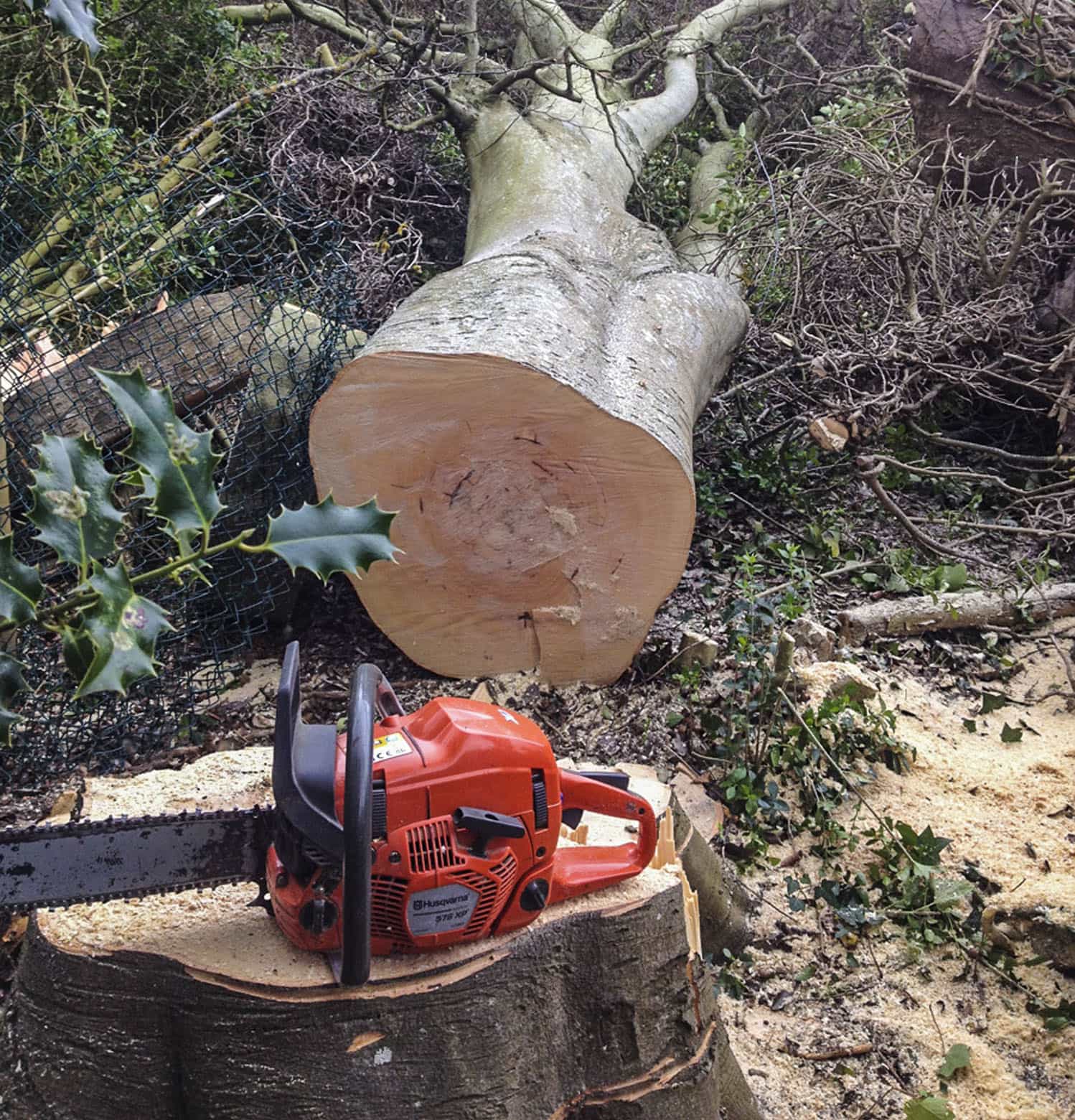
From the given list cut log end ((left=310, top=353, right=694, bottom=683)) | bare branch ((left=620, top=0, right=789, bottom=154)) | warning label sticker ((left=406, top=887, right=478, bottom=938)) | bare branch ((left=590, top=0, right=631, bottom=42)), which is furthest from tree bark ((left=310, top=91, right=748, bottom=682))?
bare branch ((left=590, top=0, right=631, bottom=42))

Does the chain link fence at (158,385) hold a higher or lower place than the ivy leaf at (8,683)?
lower

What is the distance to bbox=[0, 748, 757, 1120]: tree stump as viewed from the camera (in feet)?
5.05

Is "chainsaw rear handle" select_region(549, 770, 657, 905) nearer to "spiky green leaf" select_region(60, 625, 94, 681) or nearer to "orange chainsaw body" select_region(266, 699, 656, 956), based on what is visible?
"orange chainsaw body" select_region(266, 699, 656, 956)

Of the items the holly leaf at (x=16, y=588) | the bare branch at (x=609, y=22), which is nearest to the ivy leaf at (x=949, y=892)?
the holly leaf at (x=16, y=588)

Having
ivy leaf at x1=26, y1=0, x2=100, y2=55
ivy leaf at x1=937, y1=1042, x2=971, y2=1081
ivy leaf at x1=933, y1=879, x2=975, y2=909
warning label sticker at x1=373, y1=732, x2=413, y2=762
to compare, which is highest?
ivy leaf at x1=26, y1=0, x2=100, y2=55

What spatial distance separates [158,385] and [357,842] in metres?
2.03

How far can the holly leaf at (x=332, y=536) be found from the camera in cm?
107

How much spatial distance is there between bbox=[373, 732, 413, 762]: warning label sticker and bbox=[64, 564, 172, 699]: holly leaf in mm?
655

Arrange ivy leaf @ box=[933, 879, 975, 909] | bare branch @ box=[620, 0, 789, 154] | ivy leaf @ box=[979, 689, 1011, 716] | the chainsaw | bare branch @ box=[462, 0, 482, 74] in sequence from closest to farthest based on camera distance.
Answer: the chainsaw < ivy leaf @ box=[933, 879, 975, 909] < ivy leaf @ box=[979, 689, 1011, 716] < bare branch @ box=[462, 0, 482, 74] < bare branch @ box=[620, 0, 789, 154]

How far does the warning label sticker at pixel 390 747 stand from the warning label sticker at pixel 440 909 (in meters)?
0.21

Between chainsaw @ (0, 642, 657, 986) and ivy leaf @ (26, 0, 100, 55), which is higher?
ivy leaf @ (26, 0, 100, 55)

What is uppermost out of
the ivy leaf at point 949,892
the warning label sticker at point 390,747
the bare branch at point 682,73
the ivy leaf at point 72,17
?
the ivy leaf at point 72,17

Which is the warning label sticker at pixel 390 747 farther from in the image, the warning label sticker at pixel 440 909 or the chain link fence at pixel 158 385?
the chain link fence at pixel 158 385

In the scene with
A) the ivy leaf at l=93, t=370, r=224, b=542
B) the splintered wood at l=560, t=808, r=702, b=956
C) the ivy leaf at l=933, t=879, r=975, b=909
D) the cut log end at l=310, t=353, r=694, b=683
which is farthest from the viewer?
the cut log end at l=310, t=353, r=694, b=683
